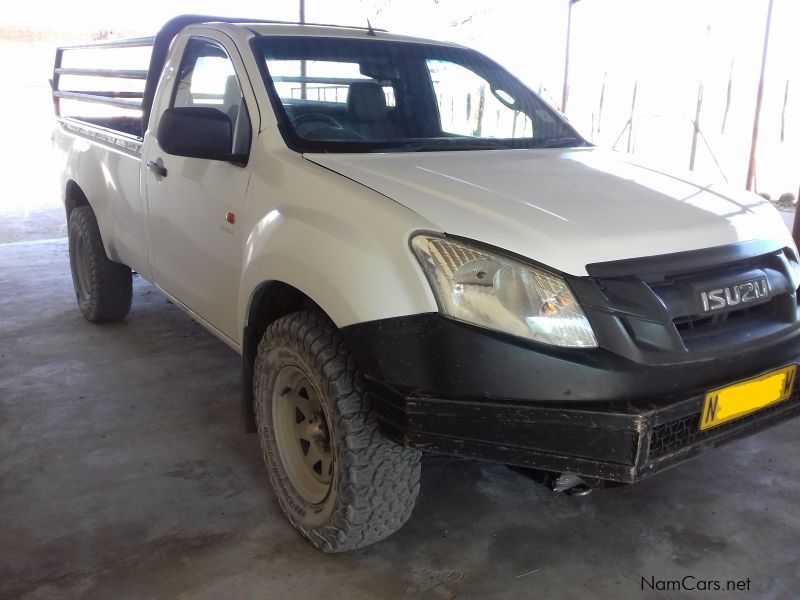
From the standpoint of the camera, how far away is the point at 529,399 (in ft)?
5.69

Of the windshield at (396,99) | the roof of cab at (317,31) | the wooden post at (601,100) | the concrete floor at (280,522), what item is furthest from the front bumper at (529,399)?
the wooden post at (601,100)

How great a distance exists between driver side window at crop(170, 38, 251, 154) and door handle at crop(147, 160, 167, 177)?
267mm

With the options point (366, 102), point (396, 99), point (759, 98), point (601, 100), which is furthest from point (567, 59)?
point (366, 102)

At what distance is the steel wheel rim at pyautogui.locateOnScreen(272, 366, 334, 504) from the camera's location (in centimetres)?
225

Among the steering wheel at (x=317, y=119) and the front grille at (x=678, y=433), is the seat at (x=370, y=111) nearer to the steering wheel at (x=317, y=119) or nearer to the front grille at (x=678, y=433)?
the steering wheel at (x=317, y=119)

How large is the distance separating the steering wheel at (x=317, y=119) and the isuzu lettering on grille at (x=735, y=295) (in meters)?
1.36

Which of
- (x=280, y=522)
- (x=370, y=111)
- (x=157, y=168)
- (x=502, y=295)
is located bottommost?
(x=280, y=522)

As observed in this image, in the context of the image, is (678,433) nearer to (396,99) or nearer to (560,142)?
(560,142)

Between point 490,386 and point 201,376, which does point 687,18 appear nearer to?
point 201,376

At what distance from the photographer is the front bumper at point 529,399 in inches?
67.1

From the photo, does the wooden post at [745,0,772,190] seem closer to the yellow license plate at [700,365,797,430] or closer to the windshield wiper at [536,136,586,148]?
the windshield wiper at [536,136,586,148]

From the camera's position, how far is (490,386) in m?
1.73

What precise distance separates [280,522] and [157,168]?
5.11 ft

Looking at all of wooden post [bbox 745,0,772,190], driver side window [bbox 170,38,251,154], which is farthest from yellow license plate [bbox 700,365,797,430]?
wooden post [bbox 745,0,772,190]
